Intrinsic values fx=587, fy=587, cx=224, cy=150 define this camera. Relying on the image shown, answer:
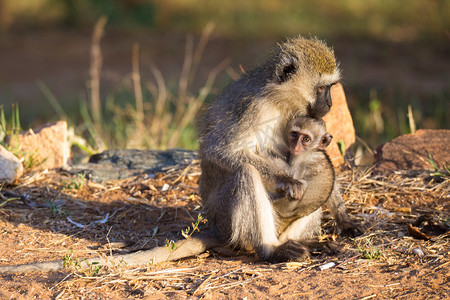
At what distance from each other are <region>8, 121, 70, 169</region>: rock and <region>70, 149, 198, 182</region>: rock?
19cm

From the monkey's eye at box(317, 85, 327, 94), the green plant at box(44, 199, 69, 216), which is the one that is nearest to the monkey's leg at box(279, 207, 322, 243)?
the monkey's eye at box(317, 85, 327, 94)

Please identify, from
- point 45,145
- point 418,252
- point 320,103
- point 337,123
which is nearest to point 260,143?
point 320,103

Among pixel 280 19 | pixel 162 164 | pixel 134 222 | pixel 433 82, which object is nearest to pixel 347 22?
pixel 280 19

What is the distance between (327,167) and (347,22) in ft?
42.6

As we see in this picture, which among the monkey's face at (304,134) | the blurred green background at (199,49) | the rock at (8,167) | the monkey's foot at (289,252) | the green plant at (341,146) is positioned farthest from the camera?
the blurred green background at (199,49)

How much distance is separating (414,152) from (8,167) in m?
3.66

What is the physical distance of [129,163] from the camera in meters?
5.86

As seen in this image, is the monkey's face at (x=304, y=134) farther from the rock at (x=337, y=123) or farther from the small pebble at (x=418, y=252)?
the rock at (x=337, y=123)

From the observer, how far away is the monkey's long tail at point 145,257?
3.70 metres

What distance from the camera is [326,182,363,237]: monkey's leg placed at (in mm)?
4484

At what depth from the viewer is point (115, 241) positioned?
4457mm

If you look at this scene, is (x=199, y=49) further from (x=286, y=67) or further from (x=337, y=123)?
(x=286, y=67)

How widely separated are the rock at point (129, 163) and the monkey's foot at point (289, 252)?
1.94 m

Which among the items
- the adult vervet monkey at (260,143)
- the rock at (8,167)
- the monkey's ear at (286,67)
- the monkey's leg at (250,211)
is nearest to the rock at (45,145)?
the rock at (8,167)
